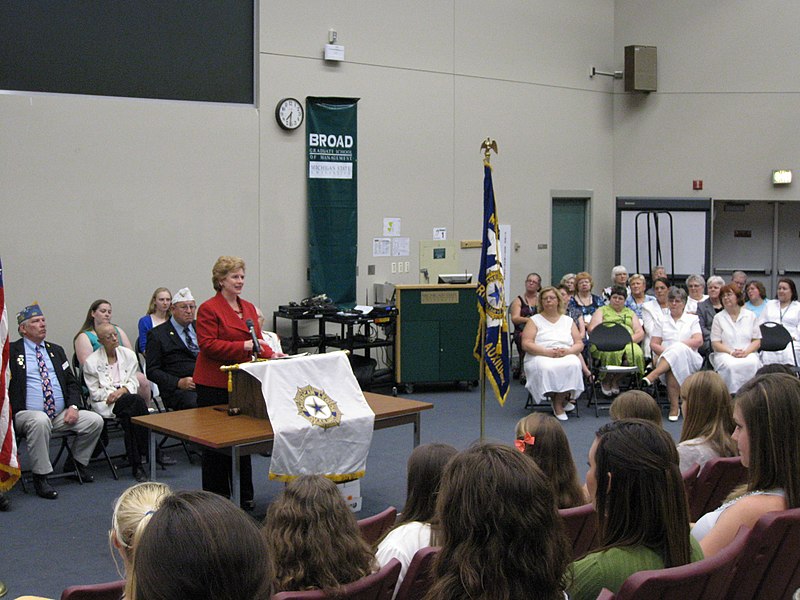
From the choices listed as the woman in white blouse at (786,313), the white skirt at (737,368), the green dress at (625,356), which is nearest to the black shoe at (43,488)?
the green dress at (625,356)

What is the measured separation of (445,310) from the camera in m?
10.0

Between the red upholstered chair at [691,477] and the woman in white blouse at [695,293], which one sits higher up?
the woman in white blouse at [695,293]

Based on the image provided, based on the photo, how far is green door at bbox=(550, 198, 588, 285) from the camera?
488 inches

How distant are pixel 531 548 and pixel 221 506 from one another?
0.73 m

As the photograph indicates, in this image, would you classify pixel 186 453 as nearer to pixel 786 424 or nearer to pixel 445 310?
pixel 445 310

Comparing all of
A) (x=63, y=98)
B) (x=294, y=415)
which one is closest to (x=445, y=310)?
(x=63, y=98)

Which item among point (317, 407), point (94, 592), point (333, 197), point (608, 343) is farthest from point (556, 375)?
point (94, 592)

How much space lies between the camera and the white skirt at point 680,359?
9.12 m

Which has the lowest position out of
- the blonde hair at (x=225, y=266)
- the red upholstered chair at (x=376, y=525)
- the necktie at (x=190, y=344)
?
the red upholstered chair at (x=376, y=525)

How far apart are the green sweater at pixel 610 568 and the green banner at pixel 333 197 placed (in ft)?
25.5

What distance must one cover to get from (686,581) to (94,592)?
1.57m

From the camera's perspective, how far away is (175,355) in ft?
24.4

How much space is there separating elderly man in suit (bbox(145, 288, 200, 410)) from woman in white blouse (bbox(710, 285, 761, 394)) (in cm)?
518

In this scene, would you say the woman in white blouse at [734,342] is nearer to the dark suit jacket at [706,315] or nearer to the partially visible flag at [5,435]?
the dark suit jacket at [706,315]
